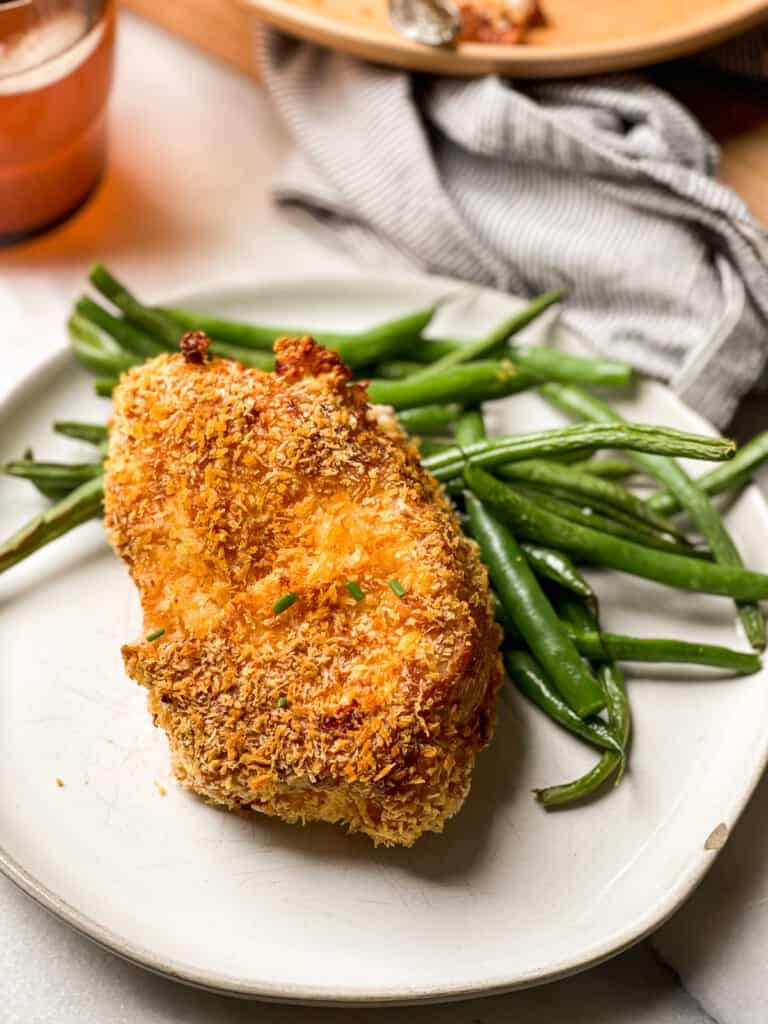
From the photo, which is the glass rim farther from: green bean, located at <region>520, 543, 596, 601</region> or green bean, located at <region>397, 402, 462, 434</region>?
green bean, located at <region>520, 543, 596, 601</region>

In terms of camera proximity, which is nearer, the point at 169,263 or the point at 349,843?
the point at 349,843

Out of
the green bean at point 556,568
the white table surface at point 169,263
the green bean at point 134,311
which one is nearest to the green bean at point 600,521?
the green bean at point 556,568

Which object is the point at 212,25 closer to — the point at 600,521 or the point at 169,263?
the point at 169,263

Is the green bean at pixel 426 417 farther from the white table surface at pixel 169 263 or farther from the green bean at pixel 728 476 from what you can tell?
the white table surface at pixel 169 263

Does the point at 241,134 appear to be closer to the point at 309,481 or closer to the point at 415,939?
the point at 309,481

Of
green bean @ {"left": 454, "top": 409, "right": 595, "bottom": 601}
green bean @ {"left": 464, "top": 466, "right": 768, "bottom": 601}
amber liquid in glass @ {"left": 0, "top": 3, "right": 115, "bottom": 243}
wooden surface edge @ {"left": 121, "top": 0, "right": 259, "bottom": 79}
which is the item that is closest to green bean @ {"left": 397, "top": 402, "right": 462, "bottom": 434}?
green bean @ {"left": 464, "top": 466, "right": 768, "bottom": 601}

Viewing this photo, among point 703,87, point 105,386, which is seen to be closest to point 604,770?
point 105,386
